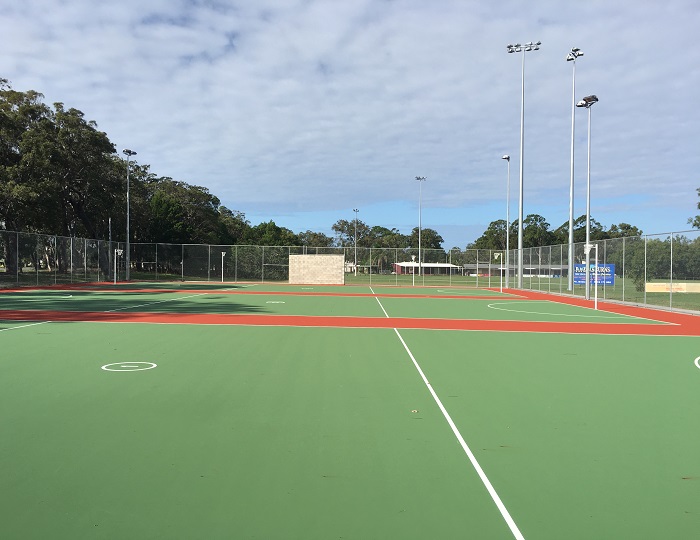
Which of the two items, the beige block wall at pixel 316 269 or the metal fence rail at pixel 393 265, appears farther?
the beige block wall at pixel 316 269

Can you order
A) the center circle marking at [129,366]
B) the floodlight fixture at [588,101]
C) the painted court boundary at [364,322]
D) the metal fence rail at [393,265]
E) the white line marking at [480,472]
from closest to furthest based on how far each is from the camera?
the white line marking at [480,472]
the center circle marking at [129,366]
the painted court boundary at [364,322]
the metal fence rail at [393,265]
the floodlight fixture at [588,101]

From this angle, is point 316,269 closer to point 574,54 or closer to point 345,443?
point 574,54

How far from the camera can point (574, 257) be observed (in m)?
31.5

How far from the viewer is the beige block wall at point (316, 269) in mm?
45406

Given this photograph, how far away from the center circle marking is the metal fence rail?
1934 centimetres

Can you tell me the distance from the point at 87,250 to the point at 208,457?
125ft

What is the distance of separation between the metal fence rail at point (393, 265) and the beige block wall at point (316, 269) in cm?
151

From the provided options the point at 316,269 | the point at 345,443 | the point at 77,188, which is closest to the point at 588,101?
the point at 316,269

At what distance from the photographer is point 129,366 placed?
8945mm

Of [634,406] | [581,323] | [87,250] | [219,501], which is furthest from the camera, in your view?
[87,250]

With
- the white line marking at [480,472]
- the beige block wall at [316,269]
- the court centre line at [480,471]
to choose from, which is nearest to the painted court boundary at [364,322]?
the court centre line at [480,471]

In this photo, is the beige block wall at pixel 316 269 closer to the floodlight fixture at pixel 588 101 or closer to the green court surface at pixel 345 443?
the floodlight fixture at pixel 588 101

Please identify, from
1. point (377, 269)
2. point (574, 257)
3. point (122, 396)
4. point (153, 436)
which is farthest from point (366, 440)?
point (377, 269)

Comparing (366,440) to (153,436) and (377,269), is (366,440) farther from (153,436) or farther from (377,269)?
(377,269)
